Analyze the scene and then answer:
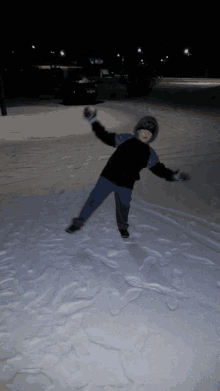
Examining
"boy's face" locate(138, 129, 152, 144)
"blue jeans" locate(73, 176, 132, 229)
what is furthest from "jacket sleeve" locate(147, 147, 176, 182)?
"blue jeans" locate(73, 176, 132, 229)

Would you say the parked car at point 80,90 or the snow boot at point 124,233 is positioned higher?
the parked car at point 80,90

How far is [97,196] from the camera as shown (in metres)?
3.41

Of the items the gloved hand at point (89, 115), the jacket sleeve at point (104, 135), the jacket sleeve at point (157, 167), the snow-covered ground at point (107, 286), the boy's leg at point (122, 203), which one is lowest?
the snow-covered ground at point (107, 286)

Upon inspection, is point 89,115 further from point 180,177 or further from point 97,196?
point 180,177

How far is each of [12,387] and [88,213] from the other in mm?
2044

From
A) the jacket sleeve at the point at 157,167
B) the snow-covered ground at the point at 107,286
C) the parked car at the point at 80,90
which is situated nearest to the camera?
the snow-covered ground at the point at 107,286

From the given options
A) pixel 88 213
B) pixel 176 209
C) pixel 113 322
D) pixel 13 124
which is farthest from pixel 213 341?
pixel 13 124

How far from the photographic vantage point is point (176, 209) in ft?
14.6

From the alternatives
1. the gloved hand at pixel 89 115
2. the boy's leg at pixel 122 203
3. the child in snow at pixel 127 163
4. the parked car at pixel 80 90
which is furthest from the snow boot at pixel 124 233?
the parked car at pixel 80 90

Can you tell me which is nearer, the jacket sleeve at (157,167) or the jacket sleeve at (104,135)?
the jacket sleeve at (157,167)

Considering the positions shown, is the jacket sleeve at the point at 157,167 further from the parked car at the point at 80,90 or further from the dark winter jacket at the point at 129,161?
the parked car at the point at 80,90

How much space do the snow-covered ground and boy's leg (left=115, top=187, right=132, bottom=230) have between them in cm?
27

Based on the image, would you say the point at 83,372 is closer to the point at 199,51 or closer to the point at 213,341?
the point at 213,341

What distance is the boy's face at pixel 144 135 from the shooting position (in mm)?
3020
